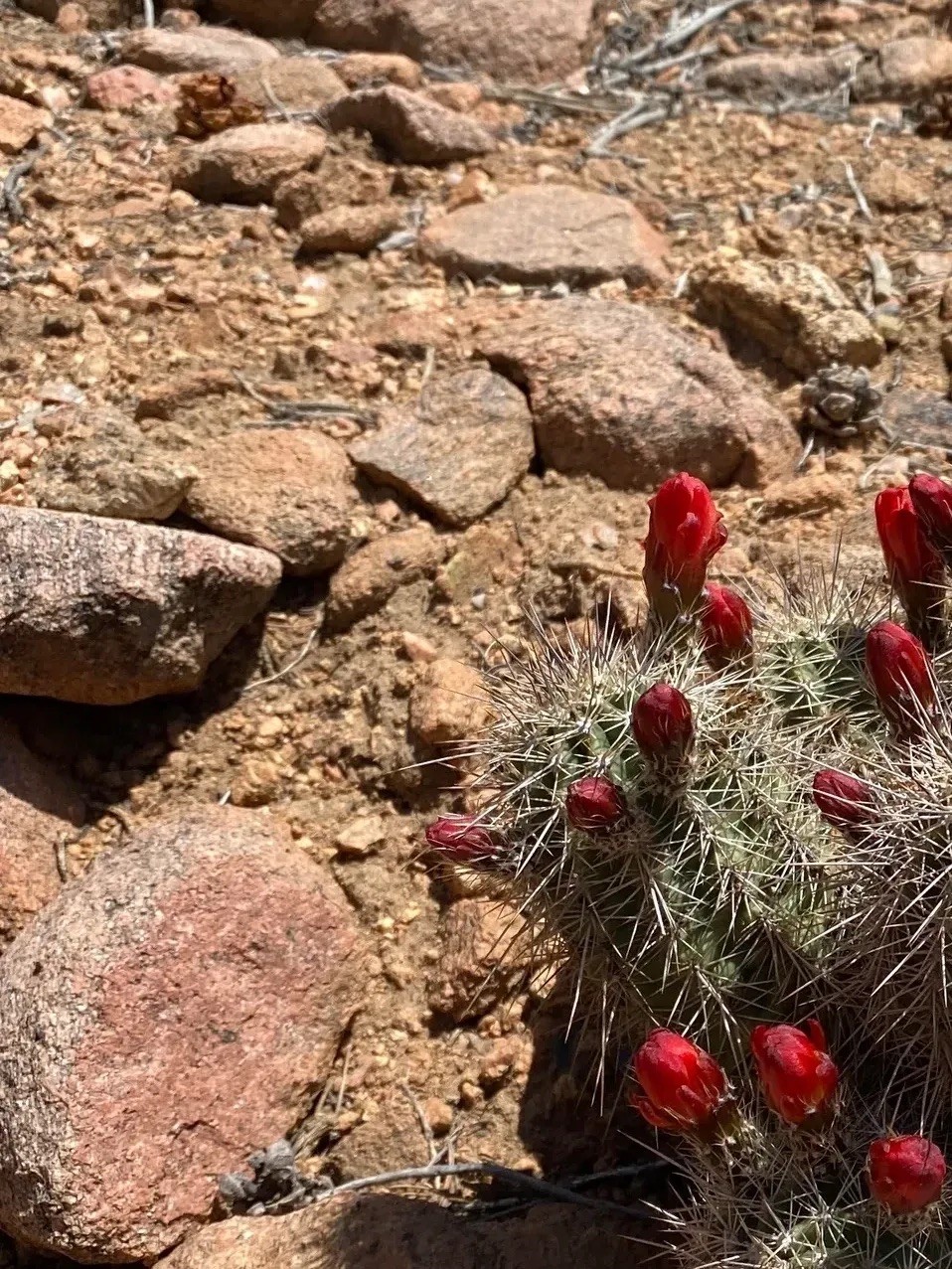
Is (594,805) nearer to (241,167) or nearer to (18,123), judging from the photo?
(241,167)

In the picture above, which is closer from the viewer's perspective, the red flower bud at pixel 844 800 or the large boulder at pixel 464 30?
the red flower bud at pixel 844 800

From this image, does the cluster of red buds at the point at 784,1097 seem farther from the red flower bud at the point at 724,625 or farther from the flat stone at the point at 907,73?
the flat stone at the point at 907,73

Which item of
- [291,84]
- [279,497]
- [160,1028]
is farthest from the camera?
[291,84]

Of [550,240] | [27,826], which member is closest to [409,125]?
[550,240]

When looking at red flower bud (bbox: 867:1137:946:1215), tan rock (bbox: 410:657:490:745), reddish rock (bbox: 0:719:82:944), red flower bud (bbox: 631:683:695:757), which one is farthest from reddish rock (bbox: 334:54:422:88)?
red flower bud (bbox: 867:1137:946:1215)

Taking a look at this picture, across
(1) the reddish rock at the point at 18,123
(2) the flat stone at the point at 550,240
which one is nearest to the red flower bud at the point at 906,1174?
(2) the flat stone at the point at 550,240

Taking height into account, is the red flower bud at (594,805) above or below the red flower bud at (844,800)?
below

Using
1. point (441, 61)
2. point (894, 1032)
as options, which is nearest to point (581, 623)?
point (894, 1032)
